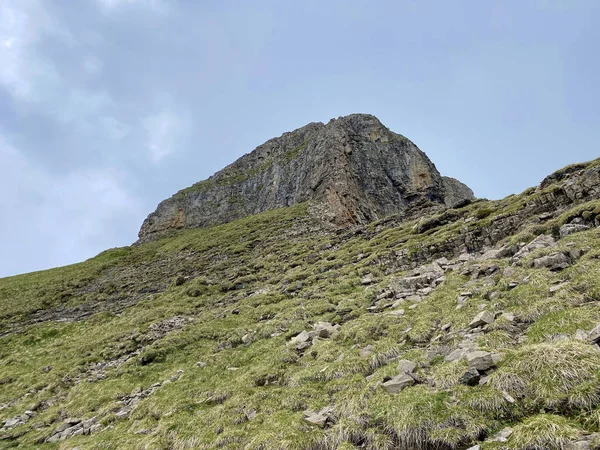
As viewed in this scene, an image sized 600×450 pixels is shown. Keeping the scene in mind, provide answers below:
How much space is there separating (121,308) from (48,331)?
693cm

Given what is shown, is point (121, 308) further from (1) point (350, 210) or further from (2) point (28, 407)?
(1) point (350, 210)

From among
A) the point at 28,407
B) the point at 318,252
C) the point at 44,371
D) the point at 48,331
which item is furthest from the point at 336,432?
the point at 48,331

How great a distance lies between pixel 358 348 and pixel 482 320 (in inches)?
175

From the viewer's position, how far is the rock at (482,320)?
11.0 m

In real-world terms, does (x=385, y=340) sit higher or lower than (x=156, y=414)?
higher

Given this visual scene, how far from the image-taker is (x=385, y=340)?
12.9m

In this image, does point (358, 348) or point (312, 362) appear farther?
point (312, 362)

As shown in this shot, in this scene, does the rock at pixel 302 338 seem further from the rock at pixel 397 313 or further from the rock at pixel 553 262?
the rock at pixel 553 262

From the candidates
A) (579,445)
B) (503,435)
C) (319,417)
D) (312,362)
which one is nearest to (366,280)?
(312,362)

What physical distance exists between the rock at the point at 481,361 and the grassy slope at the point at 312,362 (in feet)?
0.88

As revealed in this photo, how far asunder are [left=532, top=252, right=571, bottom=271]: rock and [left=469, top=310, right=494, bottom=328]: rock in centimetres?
435

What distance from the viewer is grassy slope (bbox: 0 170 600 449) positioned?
734 centimetres

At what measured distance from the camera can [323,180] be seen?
64812mm

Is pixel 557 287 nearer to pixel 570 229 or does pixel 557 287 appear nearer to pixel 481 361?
pixel 481 361
